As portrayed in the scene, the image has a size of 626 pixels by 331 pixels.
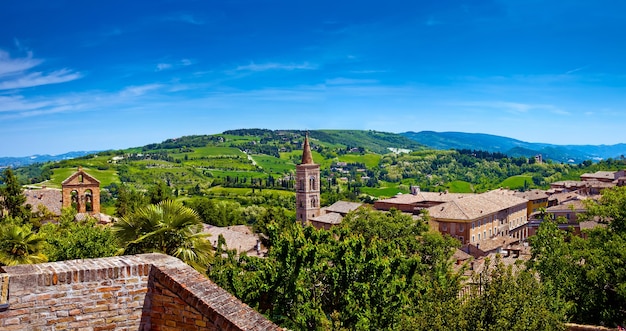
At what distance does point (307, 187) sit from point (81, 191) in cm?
4400

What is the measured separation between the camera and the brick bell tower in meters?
83.1

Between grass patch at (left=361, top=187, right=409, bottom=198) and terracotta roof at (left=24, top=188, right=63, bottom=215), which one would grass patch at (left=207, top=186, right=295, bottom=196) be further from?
terracotta roof at (left=24, top=188, right=63, bottom=215)

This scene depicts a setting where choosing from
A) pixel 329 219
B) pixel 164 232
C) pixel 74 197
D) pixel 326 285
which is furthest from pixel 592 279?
pixel 329 219

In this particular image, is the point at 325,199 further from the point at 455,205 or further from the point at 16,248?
the point at 16,248

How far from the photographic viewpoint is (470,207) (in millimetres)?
79125

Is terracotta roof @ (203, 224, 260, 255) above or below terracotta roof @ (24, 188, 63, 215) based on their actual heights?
below

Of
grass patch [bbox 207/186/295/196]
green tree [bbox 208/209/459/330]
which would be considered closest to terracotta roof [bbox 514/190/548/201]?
grass patch [bbox 207/186/295/196]

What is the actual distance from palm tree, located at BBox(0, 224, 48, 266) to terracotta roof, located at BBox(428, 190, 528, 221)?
215 feet

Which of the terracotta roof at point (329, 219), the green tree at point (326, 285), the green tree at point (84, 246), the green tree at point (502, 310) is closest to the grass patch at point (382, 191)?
the terracotta roof at point (329, 219)

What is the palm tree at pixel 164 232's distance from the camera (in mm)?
13414

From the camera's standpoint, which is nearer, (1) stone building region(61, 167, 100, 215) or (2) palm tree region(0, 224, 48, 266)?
(2) palm tree region(0, 224, 48, 266)

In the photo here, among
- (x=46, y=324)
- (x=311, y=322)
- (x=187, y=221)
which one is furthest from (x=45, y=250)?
(x=46, y=324)

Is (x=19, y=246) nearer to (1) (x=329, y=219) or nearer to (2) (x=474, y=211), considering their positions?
(1) (x=329, y=219)

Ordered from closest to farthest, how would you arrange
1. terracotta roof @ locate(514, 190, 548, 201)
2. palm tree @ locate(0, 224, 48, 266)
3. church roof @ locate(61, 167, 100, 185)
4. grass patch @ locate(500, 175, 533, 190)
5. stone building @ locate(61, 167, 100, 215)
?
palm tree @ locate(0, 224, 48, 266) → church roof @ locate(61, 167, 100, 185) → stone building @ locate(61, 167, 100, 215) → terracotta roof @ locate(514, 190, 548, 201) → grass patch @ locate(500, 175, 533, 190)
